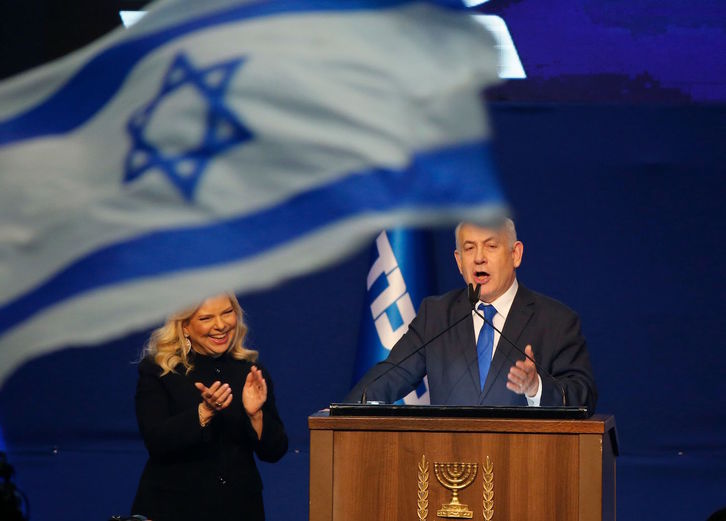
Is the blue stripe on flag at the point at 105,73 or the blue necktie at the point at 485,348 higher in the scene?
the blue stripe on flag at the point at 105,73

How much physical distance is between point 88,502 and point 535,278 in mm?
2337

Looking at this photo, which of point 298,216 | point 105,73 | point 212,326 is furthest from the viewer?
point 298,216

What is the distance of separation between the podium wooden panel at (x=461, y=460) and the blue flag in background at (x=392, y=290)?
206cm

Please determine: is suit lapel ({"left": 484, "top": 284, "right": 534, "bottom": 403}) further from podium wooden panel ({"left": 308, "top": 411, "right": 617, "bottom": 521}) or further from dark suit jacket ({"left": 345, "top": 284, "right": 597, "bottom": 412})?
podium wooden panel ({"left": 308, "top": 411, "right": 617, "bottom": 521})

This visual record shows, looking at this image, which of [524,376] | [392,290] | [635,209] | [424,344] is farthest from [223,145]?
[524,376]

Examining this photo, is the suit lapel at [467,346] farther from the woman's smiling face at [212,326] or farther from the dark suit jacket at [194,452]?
the woman's smiling face at [212,326]

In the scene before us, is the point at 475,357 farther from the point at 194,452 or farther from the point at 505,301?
the point at 194,452

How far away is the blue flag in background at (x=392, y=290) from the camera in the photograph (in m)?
5.23

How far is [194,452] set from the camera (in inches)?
151

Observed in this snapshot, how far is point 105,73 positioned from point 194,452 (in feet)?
6.51

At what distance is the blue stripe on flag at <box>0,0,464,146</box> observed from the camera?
5.00 m

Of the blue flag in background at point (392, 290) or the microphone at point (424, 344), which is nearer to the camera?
the microphone at point (424, 344)

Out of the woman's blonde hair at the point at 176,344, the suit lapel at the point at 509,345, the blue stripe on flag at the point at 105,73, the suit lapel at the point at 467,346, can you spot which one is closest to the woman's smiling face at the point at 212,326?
the woman's blonde hair at the point at 176,344

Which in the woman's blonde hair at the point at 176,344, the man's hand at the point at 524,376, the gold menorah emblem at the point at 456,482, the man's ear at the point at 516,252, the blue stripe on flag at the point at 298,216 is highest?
the blue stripe on flag at the point at 298,216
